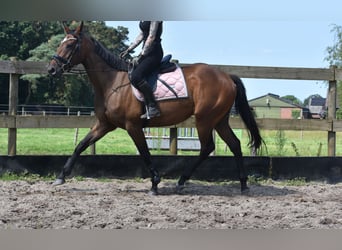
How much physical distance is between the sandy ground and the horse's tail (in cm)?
68

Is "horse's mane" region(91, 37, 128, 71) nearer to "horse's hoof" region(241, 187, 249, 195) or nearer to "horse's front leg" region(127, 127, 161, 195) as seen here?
"horse's front leg" region(127, 127, 161, 195)

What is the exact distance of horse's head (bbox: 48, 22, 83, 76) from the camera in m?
5.22

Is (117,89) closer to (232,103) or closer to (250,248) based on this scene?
(232,103)

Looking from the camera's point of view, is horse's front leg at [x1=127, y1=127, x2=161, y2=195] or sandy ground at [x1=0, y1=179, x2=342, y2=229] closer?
sandy ground at [x1=0, y1=179, x2=342, y2=229]

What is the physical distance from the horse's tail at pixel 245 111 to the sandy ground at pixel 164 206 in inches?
26.8

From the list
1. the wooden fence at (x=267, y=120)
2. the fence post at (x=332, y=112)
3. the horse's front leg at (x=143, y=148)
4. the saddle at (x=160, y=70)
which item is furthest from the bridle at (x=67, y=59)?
the fence post at (x=332, y=112)

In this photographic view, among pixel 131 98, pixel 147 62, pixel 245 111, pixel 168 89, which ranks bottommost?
pixel 245 111

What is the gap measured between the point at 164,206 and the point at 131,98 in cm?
153

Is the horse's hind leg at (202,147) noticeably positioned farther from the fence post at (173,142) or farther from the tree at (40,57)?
the tree at (40,57)

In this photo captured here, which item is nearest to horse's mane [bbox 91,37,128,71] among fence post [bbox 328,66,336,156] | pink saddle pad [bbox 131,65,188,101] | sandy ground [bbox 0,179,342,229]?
pink saddle pad [bbox 131,65,188,101]

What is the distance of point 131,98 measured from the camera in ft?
17.6

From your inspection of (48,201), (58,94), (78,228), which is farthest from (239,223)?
(58,94)

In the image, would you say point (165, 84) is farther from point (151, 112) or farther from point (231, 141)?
point (231, 141)

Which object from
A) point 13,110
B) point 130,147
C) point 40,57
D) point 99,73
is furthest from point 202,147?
point 40,57
